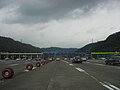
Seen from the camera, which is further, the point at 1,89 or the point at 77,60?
the point at 77,60

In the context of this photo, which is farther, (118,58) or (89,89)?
(118,58)

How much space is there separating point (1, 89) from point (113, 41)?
7259 inches

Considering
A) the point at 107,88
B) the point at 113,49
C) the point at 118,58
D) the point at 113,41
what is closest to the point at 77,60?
the point at 118,58

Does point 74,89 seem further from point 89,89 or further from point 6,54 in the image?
point 6,54

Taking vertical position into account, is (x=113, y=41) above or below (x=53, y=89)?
above

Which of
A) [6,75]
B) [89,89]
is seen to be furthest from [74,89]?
[6,75]

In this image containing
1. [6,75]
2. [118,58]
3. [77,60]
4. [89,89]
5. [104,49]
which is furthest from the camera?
[104,49]

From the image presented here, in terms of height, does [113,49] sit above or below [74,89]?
above

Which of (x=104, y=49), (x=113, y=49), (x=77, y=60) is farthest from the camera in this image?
(x=104, y=49)

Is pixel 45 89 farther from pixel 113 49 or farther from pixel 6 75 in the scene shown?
pixel 113 49

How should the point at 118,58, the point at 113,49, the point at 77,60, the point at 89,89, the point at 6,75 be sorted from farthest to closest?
the point at 113,49 < the point at 77,60 < the point at 118,58 < the point at 6,75 < the point at 89,89

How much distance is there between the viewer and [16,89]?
1241 centimetres

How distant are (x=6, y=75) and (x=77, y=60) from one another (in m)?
44.9

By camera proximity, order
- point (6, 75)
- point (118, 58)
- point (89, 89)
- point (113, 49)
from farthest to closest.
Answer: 1. point (113, 49)
2. point (118, 58)
3. point (6, 75)
4. point (89, 89)
